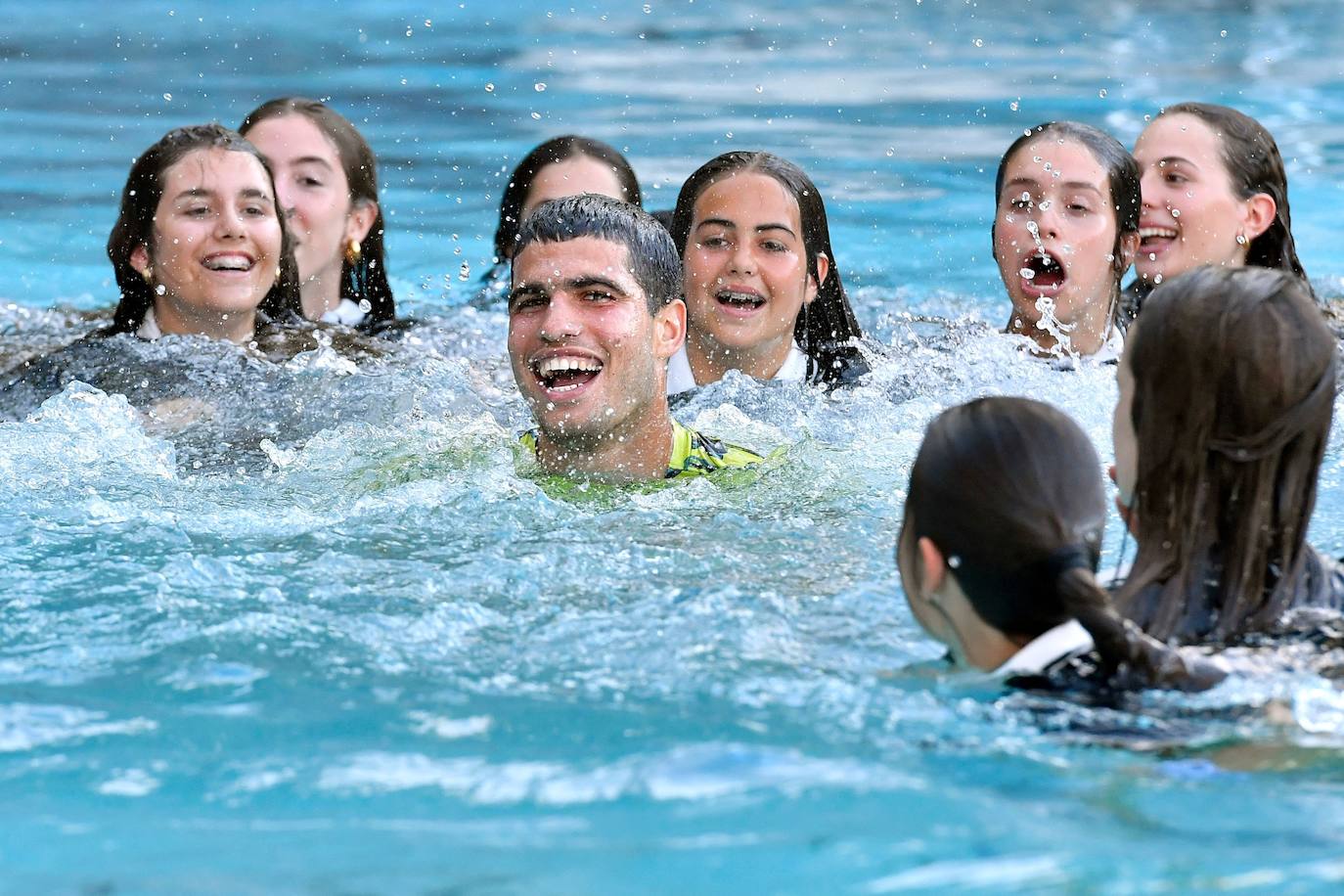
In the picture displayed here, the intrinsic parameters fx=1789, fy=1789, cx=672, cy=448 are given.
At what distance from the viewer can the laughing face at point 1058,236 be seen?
222 inches

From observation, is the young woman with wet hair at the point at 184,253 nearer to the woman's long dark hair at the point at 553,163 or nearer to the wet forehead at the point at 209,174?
the wet forehead at the point at 209,174

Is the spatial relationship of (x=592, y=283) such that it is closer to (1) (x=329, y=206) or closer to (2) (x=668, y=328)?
(2) (x=668, y=328)

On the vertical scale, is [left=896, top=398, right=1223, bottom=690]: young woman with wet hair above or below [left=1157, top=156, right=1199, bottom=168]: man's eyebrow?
below

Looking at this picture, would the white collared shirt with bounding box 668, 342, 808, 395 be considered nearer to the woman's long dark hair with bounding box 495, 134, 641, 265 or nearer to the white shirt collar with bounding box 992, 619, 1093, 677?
the woman's long dark hair with bounding box 495, 134, 641, 265

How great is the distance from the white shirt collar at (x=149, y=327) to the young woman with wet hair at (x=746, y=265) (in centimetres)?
167

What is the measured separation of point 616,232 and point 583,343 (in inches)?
12.2

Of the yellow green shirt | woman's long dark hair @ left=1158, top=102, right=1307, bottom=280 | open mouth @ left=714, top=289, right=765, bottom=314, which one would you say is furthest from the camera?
woman's long dark hair @ left=1158, top=102, right=1307, bottom=280

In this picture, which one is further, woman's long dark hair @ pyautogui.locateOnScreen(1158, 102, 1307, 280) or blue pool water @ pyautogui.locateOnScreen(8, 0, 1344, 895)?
woman's long dark hair @ pyautogui.locateOnScreen(1158, 102, 1307, 280)

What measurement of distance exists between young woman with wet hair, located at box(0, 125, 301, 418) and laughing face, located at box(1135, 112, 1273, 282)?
2.90 meters

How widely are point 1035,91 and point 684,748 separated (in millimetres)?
8978

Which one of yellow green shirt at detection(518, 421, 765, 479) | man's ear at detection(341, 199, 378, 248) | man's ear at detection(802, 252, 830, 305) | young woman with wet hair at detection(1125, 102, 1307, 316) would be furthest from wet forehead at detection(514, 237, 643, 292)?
man's ear at detection(341, 199, 378, 248)

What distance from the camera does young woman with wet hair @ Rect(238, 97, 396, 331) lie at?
21.4ft

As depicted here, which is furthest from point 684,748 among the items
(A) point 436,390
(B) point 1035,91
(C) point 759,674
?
(B) point 1035,91

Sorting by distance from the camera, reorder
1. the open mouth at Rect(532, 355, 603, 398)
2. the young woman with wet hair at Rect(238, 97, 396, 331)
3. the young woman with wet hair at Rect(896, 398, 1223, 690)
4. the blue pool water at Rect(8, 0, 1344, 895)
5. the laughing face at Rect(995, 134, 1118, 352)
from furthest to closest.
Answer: the young woman with wet hair at Rect(238, 97, 396, 331)
the laughing face at Rect(995, 134, 1118, 352)
the open mouth at Rect(532, 355, 603, 398)
the young woman with wet hair at Rect(896, 398, 1223, 690)
the blue pool water at Rect(8, 0, 1344, 895)
